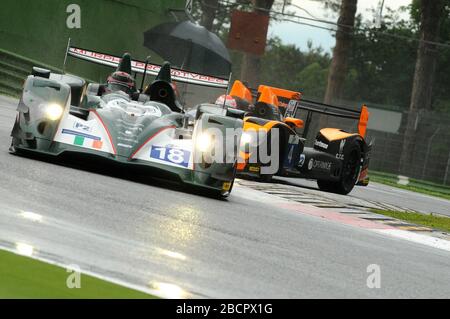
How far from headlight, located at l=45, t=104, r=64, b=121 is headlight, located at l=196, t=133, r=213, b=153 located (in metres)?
1.37

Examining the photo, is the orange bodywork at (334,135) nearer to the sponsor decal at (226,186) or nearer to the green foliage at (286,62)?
the sponsor decal at (226,186)

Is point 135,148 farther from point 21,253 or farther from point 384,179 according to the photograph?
point 384,179

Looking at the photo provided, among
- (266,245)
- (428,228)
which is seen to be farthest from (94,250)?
(428,228)

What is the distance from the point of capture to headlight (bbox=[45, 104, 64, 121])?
32.4ft

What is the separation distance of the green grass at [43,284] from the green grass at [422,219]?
7.51 m

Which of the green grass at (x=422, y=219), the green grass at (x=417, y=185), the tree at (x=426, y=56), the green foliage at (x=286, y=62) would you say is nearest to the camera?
the green grass at (x=422, y=219)

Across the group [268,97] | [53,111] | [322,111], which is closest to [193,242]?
[53,111]

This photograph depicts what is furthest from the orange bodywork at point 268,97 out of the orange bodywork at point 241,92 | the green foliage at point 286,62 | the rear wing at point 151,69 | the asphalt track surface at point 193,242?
the green foliage at point 286,62

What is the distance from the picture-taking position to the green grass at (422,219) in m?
12.4

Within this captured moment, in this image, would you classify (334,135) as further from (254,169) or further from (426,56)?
(426,56)

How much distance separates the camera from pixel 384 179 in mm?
26344

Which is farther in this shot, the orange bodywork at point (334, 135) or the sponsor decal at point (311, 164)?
the orange bodywork at point (334, 135)

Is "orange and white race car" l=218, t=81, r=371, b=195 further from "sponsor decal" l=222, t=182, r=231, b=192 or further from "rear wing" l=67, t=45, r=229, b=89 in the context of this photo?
"sponsor decal" l=222, t=182, r=231, b=192

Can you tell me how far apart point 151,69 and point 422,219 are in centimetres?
400
